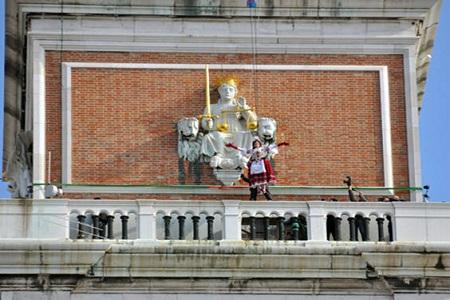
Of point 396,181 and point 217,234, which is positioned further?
point 396,181

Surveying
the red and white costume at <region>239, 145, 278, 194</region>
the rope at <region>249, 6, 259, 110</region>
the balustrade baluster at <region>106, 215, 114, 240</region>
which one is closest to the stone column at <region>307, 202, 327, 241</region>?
the red and white costume at <region>239, 145, 278, 194</region>

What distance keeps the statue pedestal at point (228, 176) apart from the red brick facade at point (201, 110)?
206 mm

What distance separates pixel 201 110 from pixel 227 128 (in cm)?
60

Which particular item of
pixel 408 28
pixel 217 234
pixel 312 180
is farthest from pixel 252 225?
pixel 408 28

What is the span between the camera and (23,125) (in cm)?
4316

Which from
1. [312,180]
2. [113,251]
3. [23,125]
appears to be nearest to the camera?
[113,251]

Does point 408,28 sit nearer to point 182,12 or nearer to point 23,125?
point 182,12

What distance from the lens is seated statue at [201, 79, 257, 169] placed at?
40312 millimetres

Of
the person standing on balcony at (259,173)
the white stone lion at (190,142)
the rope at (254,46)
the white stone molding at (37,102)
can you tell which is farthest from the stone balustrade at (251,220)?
the rope at (254,46)

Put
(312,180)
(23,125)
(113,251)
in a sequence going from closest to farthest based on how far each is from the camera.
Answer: (113,251) < (312,180) < (23,125)

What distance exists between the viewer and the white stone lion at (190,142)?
40.5 m

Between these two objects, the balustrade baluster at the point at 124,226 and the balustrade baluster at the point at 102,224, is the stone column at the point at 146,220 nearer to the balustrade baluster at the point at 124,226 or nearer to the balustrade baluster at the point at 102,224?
the balustrade baluster at the point at 124,226

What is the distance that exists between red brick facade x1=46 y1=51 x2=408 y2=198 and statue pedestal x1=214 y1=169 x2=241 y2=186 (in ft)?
0.68

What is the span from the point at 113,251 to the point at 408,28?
860 cm
